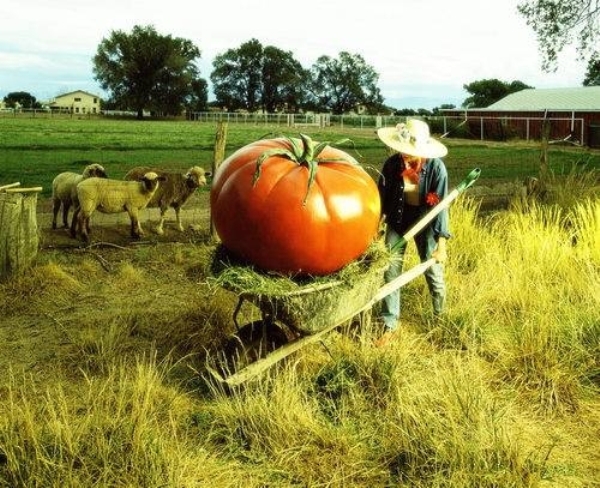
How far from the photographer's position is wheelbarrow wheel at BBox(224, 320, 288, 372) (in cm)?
429

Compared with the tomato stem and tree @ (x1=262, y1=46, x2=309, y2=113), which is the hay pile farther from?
tree @ (x1=262, y1=46, x2=309, y2=113)

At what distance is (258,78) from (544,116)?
91.1 meters

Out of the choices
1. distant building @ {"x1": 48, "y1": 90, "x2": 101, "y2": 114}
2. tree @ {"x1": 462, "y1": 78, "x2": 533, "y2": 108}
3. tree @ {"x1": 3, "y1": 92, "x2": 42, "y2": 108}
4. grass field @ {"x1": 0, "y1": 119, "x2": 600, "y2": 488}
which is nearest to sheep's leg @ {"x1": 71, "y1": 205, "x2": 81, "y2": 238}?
grass field @ {"x1": 0, "y1": 119, "x2": 600, "y2": 488}

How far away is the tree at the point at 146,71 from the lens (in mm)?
100500

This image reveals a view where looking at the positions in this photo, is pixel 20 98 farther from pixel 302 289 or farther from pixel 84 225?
pixel 302 289

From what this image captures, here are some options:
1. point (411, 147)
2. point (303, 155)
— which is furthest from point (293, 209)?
point (411, 147)

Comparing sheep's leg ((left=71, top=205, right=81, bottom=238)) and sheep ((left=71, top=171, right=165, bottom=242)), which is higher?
sheep ((left=71, top=171, right=165, bottom=242))

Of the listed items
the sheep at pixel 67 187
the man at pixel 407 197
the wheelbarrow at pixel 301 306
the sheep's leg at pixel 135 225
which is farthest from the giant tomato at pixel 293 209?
the sheep at pixel 67 187

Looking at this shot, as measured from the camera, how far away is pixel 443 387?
4.08 meters

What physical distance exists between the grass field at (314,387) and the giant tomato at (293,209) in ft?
1.16

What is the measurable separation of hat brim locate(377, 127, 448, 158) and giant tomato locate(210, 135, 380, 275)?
0.97 meters

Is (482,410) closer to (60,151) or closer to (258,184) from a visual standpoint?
(258,184)

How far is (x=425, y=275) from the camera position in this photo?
5.59 metres

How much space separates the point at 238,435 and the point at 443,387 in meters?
1.21
